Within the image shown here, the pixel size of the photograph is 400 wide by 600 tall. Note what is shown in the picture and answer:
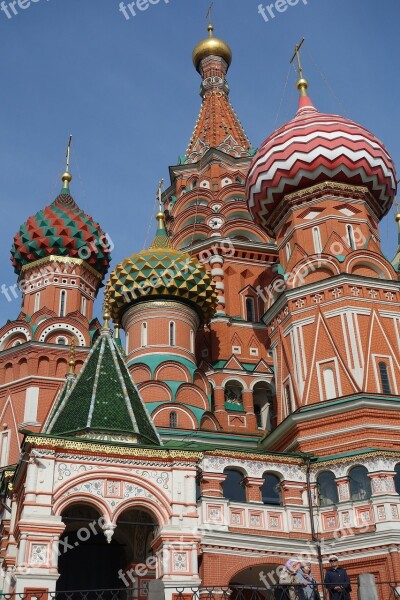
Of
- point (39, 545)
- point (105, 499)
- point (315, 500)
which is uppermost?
point (315, 500)

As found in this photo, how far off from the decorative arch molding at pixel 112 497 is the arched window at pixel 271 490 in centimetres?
359

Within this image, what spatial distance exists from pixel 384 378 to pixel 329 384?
1.15 meters

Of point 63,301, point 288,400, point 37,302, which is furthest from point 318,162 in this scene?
point 37,302

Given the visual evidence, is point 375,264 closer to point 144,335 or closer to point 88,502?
point 144,335

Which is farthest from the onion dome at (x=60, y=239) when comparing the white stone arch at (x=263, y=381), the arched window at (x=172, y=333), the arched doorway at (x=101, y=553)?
the arched doorway at (x=101, y=553)

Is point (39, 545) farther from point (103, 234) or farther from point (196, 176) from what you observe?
point (196, 176)

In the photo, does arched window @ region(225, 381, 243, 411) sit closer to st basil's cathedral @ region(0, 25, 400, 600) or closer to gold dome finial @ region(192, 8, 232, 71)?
st basil's cathedral @ region(0, 25, 400, 600)

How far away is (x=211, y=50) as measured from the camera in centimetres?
3178

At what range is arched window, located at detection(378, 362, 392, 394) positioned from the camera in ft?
53.8

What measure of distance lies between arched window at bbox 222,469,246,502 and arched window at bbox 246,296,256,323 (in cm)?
871

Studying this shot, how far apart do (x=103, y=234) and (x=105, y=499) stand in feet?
47.2

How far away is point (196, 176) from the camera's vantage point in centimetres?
2650

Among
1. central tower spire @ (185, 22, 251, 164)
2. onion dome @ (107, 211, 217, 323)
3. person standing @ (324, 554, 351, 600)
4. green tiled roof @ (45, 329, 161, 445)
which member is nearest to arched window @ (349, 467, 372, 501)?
green tiled roof @ (45, 329, 161, 445)

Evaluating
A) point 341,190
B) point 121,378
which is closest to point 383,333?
point 341,190
